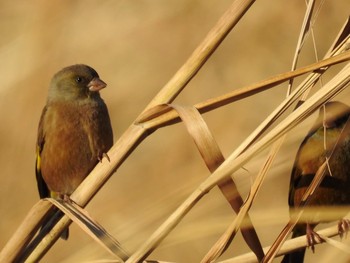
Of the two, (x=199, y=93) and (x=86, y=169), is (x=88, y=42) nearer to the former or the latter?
(x=199, y=93)

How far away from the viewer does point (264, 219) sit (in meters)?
2.42

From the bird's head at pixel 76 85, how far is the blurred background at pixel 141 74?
3.60 feet

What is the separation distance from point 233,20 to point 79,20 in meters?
4.83

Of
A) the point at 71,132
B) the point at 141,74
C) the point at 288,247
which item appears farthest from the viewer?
the point at 141,74

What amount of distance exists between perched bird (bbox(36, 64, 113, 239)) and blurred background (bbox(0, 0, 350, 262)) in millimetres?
1162

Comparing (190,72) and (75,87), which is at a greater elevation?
(75,87)

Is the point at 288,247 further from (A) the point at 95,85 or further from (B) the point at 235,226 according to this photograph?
(A) the point at 95,85

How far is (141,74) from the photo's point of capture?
7.05 metres

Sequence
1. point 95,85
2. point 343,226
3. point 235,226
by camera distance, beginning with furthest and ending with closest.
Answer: point 95,85, point 343,226, point 235,226

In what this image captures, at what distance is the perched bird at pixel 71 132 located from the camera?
4.27m

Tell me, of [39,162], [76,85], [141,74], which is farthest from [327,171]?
[141,74]

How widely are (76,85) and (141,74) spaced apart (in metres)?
2.55

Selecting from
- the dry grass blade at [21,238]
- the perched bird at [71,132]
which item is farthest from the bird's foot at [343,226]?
the perched bird at [71,132]

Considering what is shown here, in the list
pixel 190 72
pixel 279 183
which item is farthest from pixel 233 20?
pixel 279 183
